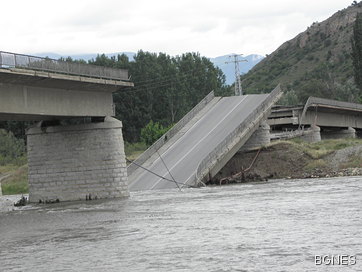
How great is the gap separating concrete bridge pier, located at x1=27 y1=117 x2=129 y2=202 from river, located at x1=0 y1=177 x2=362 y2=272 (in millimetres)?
7949

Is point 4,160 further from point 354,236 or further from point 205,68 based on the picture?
point 354,236

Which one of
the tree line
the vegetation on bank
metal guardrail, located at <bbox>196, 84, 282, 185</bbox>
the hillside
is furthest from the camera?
the hillside

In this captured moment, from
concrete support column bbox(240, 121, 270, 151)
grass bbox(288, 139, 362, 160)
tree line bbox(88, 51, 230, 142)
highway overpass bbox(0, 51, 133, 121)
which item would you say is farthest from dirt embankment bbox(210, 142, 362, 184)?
Answer: tree line bbox(88, 51, 230, 142)

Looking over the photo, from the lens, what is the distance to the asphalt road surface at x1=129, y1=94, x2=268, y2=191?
59656mm

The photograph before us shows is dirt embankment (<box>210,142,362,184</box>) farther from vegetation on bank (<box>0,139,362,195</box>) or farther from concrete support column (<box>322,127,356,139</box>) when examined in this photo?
concrete support column (<box>322,127,356,139</box>)

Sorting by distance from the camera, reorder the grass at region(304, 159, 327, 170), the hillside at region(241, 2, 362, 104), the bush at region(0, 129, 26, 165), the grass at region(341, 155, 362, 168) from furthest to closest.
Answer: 1. the hillside at region(241, 2, 362, 104)
2. the bush at region(0, 129, 26, 165)
3. the grass at region(304, 159, 327, 170)
4. the grass at region(341, 155, 362, 168)

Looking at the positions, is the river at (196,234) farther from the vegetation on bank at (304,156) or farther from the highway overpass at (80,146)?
the vegetation on bank at (304,156)

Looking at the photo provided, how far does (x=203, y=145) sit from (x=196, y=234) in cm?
3770

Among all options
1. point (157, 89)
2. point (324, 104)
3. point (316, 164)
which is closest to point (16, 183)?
point (316, 164)

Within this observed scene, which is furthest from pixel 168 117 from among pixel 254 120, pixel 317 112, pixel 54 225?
pixel 54 225

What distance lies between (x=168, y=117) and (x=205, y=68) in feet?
48.0

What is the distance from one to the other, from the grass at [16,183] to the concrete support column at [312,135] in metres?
27.6

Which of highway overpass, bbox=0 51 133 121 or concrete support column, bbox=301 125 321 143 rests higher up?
highway overpass, bbox=0 51 133 121

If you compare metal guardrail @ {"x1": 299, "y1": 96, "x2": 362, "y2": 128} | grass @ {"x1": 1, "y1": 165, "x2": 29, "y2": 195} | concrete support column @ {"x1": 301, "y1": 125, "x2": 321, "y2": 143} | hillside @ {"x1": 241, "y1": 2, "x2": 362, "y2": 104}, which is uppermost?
hillside @ {"x1": 241, "y1": 2, "x2": 362, "y2": 104}
